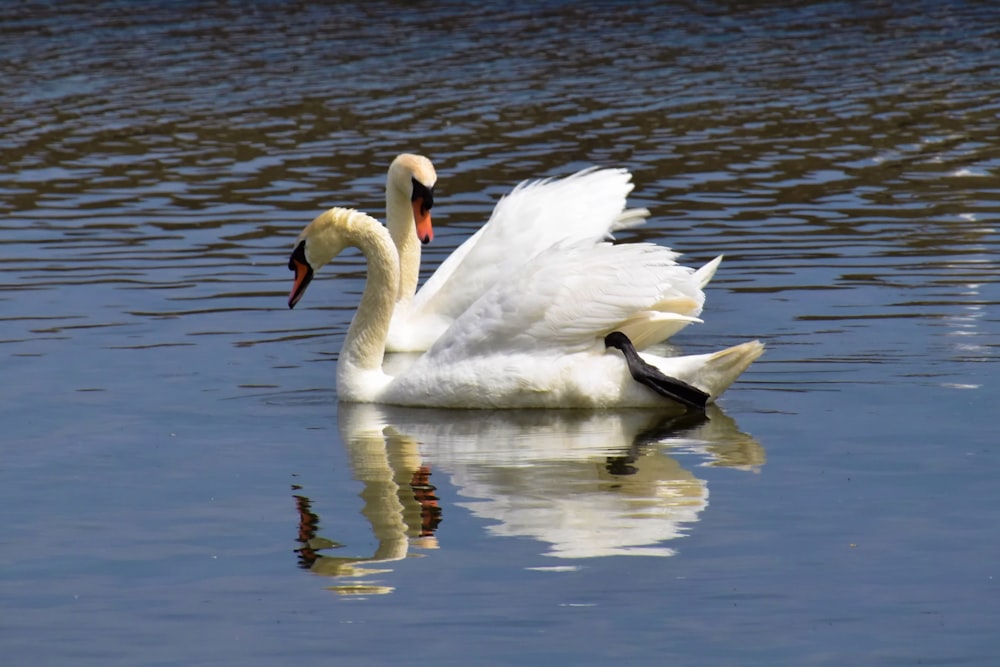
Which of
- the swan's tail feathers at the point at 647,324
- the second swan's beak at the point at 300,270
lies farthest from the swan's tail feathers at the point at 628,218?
the swan's tail feathers at the point at 647,324

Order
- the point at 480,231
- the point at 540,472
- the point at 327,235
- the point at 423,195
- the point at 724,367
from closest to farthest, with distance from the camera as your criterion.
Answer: the point at 540,472 < the point at 724,367 < the point at 327,235 < the point at 480,231 < the point at 423,195

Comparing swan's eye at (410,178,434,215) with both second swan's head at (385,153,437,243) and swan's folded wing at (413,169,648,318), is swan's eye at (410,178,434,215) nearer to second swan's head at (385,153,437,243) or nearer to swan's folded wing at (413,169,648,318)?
second swan's head at (385,153,437,243)

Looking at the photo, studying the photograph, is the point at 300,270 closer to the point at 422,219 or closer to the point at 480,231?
the point at 480,231

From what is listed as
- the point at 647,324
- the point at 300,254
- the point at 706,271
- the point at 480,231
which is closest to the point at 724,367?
the point at 647,324

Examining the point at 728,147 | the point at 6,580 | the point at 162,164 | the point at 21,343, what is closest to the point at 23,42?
the point at 162,164

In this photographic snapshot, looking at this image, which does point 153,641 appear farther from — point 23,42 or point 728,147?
point 23,42

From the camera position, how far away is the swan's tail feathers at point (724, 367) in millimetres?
8852

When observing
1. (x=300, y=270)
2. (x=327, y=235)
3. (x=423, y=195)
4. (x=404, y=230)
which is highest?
(x=327, y=235)

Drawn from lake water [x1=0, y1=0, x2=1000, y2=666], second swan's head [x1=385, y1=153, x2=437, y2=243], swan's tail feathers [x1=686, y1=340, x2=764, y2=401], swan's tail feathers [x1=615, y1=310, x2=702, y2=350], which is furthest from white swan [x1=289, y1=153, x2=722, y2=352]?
swan's tail feathers [x1=686, y1=340, x2=764, y2=401]

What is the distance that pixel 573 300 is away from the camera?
9.05m

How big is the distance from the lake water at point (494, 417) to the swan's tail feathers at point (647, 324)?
44cm

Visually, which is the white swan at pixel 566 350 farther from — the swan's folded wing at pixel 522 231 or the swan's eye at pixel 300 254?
the swan's folded wing at pixel 522 231

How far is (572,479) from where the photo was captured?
7902 mm

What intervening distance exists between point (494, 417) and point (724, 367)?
3.62 ft
